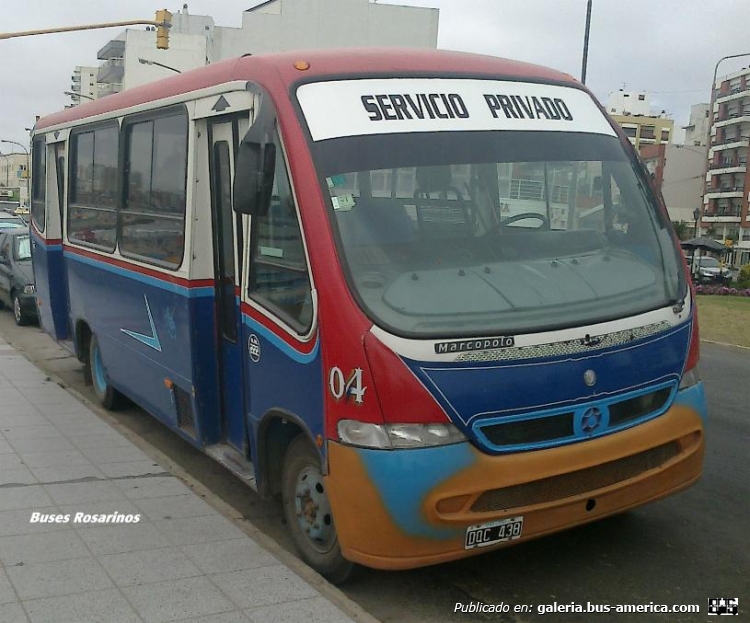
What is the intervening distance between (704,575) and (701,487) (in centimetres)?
164

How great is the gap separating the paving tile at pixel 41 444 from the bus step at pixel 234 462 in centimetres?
173

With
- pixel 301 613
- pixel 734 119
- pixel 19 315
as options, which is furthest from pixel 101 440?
pixel 734 119

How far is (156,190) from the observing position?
684 cm

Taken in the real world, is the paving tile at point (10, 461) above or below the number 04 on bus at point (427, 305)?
below

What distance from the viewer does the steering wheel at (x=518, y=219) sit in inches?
192

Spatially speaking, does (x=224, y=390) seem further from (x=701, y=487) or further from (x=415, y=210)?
(x=701, y=487)

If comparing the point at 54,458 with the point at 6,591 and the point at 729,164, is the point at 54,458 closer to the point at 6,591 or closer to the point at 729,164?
the point at 6,591

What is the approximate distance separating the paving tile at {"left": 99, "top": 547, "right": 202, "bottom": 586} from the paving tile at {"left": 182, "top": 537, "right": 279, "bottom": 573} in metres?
0.07

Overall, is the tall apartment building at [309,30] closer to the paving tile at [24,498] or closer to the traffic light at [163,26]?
the traffic light at [163,26]

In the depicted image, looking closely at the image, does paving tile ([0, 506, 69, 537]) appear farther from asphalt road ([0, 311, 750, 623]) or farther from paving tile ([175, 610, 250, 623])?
paving tile ([175, 610, 250, 623])

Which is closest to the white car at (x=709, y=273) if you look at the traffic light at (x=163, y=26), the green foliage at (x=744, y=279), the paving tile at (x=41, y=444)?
the green foliage at (x=744, y=279)

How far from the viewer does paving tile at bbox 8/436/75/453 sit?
Answer: 7.00m

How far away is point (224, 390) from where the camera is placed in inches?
236

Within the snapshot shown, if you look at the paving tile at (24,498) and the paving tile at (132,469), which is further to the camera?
the paving tile at (132,469)
